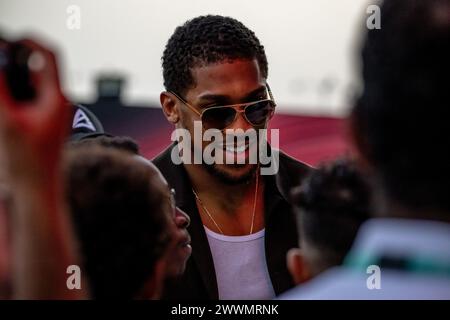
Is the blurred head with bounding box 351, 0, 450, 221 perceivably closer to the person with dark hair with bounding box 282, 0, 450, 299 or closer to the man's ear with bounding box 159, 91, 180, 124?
the person with dark hair with bounding box 282, 0, 450, 299

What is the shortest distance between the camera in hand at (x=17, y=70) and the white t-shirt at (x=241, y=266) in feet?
3.50

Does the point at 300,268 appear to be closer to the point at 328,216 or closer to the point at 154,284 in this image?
the point at 328,216

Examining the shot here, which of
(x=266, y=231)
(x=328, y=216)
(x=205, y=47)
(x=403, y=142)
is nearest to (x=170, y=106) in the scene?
(x=205, y=47)

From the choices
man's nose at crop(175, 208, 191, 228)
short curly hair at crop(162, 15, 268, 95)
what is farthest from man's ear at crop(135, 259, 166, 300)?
Answer: short curly hair at crop(162, 15, 268, 95)

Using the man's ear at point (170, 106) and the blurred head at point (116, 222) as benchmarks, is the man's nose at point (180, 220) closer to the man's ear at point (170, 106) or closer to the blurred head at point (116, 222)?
the blurred head at point (116, 222)

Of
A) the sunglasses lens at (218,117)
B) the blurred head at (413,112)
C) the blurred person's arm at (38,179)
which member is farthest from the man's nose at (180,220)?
the blurred head at (413,112)

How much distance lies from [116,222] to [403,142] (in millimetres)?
521

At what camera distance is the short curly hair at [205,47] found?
229 cm

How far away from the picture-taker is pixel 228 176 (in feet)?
7.55

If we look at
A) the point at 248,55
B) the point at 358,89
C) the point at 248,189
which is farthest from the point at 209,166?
the point at 358,89

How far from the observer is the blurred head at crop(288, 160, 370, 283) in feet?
4.56

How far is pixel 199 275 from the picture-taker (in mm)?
2096

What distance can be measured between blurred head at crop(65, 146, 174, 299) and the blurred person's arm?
0.21m
